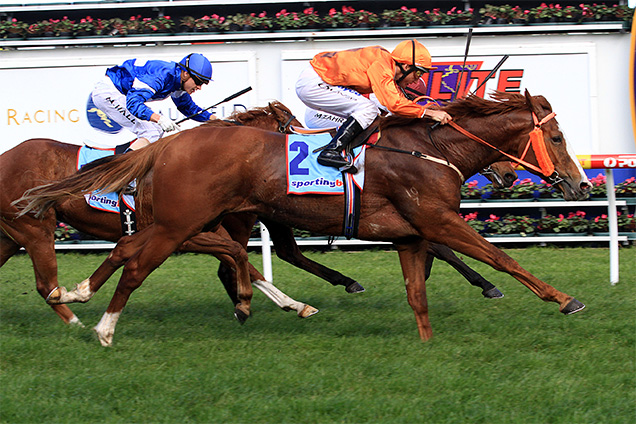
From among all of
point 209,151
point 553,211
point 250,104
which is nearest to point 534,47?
point 553,211

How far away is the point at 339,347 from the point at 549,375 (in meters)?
1.22

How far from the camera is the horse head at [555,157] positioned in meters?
4.36

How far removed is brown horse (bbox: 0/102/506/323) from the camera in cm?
498

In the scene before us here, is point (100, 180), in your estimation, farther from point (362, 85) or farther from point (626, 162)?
point (626, 162)

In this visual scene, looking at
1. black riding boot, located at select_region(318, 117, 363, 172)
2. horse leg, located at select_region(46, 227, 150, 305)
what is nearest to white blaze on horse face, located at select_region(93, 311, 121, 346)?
horse leg, located at select_region(46, 227, 150, 305)

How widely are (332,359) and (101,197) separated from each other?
219cm

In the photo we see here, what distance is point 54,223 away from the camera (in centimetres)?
506

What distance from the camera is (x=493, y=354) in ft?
12.8

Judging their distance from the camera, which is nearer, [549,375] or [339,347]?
[549,375]

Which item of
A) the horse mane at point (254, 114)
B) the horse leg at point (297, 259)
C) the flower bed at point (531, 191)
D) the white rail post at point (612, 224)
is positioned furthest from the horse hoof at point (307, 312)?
the flower bed at point (531, 191)

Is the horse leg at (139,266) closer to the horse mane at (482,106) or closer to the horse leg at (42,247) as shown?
the horse leg at (42,247)

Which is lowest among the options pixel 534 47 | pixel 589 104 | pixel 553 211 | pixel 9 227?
pixel 553 211

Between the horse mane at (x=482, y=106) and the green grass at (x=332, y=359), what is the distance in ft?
4.52

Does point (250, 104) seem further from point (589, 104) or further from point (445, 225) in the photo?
point (445, 225)
